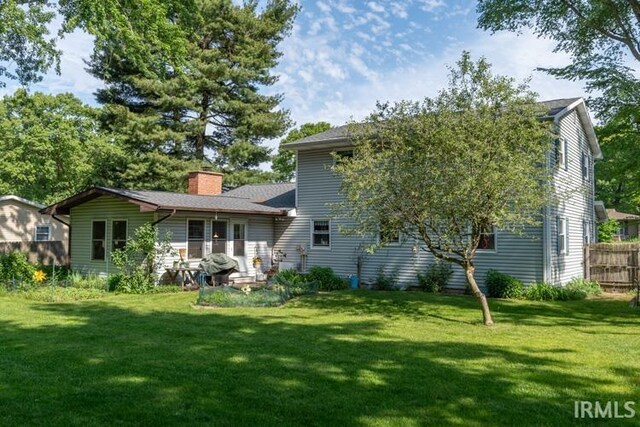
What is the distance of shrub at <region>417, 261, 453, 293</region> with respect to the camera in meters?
14.7

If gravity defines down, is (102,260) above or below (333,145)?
below

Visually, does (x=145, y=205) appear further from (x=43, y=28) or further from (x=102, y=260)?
(x=43, y=28)

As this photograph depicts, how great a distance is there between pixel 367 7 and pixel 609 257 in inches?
444

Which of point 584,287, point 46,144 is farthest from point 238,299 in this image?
point 46,144

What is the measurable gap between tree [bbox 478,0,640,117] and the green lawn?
7650 mm

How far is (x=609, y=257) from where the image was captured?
15.9m

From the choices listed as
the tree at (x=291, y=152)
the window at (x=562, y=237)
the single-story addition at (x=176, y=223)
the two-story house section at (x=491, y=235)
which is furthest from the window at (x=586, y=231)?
the tree at (x=291, y=152)

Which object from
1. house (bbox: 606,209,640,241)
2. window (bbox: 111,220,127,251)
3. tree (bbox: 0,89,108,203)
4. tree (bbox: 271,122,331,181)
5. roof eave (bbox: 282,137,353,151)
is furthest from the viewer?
tree (bbox: 271,122,331,181)

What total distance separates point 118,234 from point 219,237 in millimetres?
3255

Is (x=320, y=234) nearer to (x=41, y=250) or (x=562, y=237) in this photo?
(x=562, y=237)

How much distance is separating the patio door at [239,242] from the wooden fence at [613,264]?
11.8 m

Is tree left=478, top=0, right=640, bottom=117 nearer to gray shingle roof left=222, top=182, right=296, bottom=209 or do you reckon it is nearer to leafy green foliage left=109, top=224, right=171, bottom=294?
gray shingle roof left=222, top=182, right=296, bottom=209

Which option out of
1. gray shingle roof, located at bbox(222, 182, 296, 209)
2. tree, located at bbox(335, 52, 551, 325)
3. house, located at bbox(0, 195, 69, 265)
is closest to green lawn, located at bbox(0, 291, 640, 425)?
tree, located at bbox(335, 52, 551, 325)

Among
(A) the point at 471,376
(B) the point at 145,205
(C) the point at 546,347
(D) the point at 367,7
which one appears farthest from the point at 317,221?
(A) the point at 471,376
